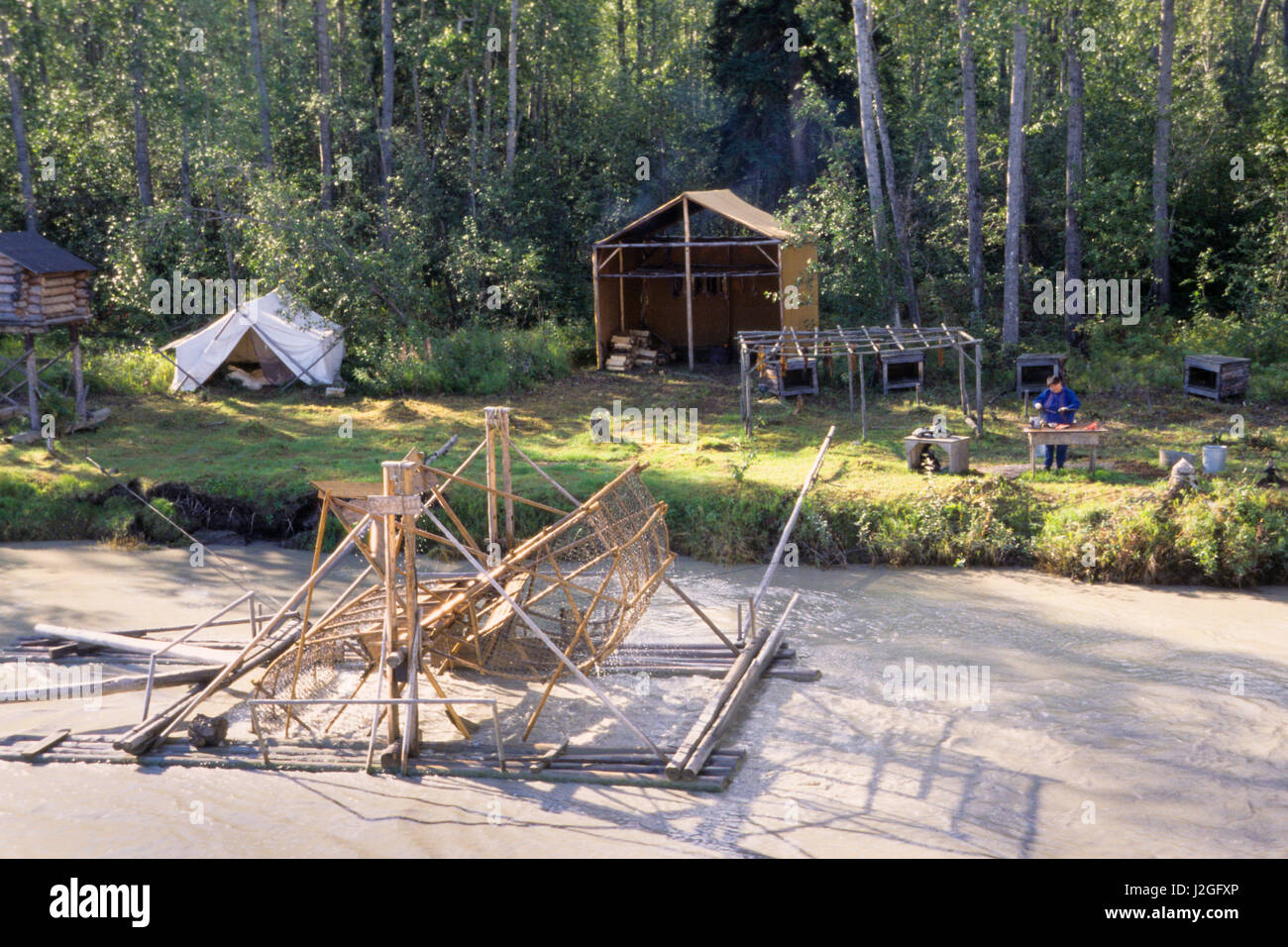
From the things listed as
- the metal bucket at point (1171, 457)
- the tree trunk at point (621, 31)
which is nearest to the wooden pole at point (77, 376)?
the metal bucket at point (1171, 457)

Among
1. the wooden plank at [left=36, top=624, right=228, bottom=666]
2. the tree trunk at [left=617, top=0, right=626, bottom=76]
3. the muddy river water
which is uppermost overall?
the tree trunk at [left=617, top=0, right=626, bottom=76]

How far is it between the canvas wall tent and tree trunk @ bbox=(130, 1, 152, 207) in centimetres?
1020

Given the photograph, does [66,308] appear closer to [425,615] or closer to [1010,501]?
[425,615]

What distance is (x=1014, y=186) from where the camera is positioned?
22172 millimetres

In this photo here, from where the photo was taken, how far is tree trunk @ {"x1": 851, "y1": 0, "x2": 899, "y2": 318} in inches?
907

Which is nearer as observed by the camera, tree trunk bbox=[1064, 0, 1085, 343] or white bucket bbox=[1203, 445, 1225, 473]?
white bucket bbox=[1203, 445, 1225, 473]

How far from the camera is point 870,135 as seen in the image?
23672 mm

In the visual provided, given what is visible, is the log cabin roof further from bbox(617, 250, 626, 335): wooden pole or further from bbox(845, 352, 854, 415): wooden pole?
bbox(845, 352, 854, 415): wooden pole

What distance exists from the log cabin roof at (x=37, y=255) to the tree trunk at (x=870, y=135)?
13828 millimetres

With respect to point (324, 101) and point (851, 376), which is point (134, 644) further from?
point (324, 101)

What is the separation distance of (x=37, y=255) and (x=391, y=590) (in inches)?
488

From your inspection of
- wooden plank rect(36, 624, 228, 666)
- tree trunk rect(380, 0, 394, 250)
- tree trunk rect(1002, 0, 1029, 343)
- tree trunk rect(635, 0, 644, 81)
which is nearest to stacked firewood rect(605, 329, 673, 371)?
tree trunk rect(380, 0, 394, 250)

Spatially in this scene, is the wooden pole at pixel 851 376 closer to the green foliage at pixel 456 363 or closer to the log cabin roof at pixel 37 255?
the green foliage at pixel 456 363

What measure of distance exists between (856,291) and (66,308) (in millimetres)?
13598
